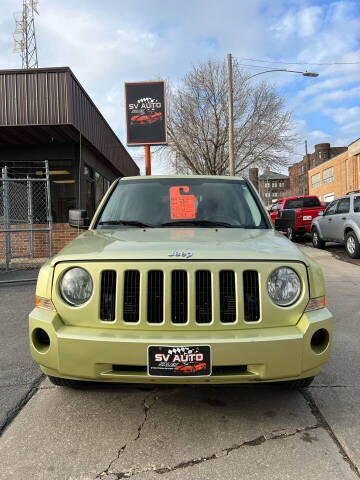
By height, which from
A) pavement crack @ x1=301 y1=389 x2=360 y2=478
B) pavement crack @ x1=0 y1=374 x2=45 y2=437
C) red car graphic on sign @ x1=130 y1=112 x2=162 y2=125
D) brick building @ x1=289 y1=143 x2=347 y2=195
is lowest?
pavement crack @ x1=301 y1=389 x2=360 y2=478

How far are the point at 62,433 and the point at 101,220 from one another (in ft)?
6.04

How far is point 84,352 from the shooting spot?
220 centimetres

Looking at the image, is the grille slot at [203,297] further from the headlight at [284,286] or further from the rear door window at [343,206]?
the rear door window at [343,206]

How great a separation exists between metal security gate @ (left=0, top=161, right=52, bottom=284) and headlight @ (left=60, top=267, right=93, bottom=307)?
6.05m

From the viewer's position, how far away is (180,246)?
246 centimetres

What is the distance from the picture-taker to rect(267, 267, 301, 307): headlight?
2.35 m

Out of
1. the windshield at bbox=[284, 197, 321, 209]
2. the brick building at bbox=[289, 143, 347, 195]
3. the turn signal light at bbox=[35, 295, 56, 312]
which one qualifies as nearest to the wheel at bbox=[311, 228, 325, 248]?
the windshield at bbox=[284, 197, 321, 209]

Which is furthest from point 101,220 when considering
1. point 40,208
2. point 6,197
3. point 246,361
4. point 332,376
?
point 40,208

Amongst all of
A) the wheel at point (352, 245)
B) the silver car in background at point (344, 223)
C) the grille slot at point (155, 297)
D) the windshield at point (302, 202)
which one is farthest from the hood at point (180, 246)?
the windshield at point (302, 202)

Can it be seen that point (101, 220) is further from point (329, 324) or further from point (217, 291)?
point (329, 324)

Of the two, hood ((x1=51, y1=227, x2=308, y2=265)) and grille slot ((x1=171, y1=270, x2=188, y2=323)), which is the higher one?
hood ((x1=51, y1=227, x2=308, y2=265))

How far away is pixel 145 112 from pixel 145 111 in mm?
28

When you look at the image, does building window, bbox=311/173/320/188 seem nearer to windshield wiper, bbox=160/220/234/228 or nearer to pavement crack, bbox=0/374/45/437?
windshield wiper, bbox=160/220/234/228

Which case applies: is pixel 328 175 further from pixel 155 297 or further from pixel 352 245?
pixel 155 297
